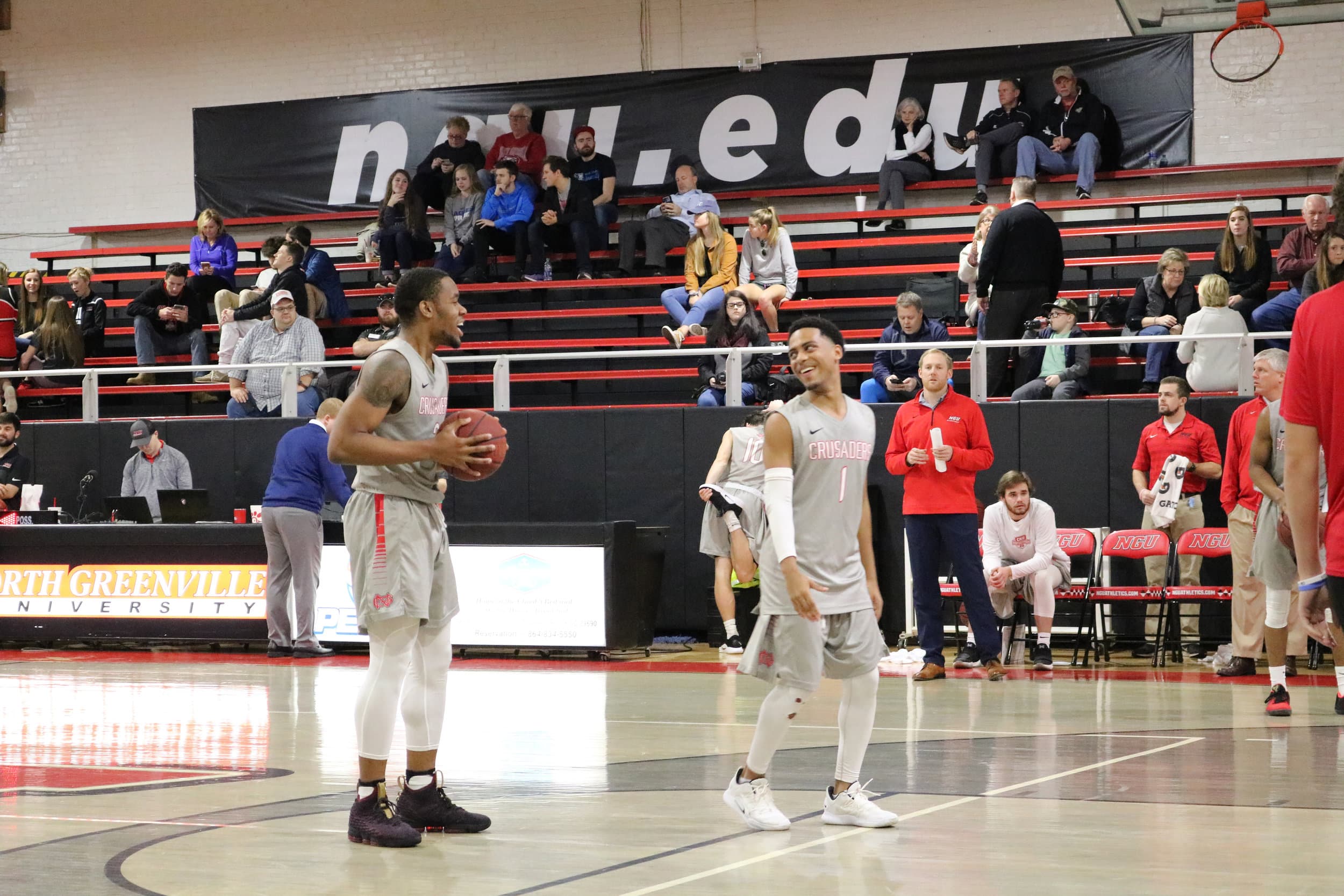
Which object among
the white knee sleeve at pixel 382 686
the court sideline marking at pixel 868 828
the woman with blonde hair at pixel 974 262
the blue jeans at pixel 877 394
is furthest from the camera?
Answer: the woman with blonde hair at pixel 974 262

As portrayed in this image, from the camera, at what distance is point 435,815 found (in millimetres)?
5418

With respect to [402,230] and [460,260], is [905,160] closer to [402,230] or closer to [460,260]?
[460,260]

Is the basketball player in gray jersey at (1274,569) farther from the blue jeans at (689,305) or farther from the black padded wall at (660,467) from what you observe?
the blue jeans at (689,305)

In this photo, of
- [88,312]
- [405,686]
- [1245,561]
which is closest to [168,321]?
[88,312]

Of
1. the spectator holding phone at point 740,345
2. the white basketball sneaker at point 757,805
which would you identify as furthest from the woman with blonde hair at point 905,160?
the white basketball sneaker at point 757,805

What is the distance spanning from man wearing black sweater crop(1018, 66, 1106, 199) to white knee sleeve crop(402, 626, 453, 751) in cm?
1391

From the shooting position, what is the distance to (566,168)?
18.9 meters

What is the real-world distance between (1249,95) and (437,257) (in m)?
9.87

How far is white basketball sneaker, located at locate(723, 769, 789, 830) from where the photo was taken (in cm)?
534

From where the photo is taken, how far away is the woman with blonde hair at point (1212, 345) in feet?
40.6

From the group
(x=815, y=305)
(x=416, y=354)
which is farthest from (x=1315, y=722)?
(x=815, y=305)

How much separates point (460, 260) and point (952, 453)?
32.3 ft

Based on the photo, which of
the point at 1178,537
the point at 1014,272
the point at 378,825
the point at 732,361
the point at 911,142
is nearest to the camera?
the point at 378,825

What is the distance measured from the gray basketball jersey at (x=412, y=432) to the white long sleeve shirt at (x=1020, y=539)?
258 inches
